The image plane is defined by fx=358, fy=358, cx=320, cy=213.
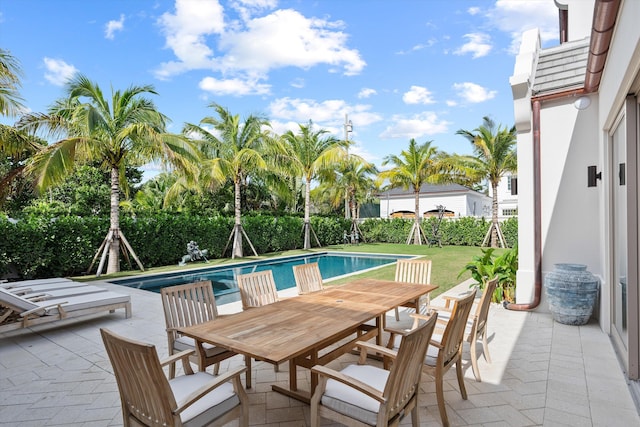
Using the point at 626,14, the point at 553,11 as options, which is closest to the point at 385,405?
the point at 626,14

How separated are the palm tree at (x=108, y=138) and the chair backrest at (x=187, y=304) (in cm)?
774

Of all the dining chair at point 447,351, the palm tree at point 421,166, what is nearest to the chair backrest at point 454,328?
the dining chair at point 447,351

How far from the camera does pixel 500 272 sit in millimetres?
6906

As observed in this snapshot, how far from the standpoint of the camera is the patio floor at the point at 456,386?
2.98 metres

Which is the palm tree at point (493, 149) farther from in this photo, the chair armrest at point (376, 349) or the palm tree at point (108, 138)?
the chair armrest at point (376, 349)

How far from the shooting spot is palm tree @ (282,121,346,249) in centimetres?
1758

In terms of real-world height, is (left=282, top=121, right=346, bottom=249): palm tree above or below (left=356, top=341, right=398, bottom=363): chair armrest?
Result: above

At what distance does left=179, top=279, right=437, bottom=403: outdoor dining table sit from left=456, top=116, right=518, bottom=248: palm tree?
1474 cm

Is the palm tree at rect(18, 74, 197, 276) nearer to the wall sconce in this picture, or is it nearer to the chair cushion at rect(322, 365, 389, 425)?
the chair cushion at rect(322, 365, 389, 425)

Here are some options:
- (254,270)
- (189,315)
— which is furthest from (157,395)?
(254,270)

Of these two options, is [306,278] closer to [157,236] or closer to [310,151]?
[157,236]

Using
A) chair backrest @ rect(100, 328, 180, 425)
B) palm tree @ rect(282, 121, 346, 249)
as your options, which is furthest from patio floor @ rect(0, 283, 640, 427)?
palm tree @ rect(282, 121, 346, 249)

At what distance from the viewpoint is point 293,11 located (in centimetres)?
1238

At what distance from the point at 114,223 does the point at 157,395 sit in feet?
34.5
